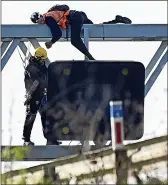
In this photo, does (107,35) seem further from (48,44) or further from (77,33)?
(48,44)

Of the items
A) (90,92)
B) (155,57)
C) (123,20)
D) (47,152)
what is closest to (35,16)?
(123,20)

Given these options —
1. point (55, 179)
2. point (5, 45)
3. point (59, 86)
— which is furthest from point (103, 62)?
point (55, 179)

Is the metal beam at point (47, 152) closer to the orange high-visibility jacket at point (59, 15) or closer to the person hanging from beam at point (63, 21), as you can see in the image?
Answer: the person hanging from beam at point (63, 21)

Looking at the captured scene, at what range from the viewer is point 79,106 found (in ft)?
37.1

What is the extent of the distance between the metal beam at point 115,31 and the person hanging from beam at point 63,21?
0.34 ft

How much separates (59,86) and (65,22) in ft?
3.23

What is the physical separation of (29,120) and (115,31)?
5.23 ft

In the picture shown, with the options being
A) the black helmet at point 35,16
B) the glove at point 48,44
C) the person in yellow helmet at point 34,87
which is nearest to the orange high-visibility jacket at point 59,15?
the black helmet at point 35,16

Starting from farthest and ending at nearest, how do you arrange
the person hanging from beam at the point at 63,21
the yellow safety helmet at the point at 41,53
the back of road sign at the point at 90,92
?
the person hanging from beam at the point at 63,21, the yellow safety helmet at the point at 41,53, the back of road sign at the point at 90,92

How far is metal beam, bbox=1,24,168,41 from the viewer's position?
11852mm

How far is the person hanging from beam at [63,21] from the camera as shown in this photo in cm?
1179

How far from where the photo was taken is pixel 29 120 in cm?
1202

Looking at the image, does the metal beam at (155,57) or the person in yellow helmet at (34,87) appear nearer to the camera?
the person in yellow helmet at (34,87)

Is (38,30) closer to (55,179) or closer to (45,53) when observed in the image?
(45,53)
